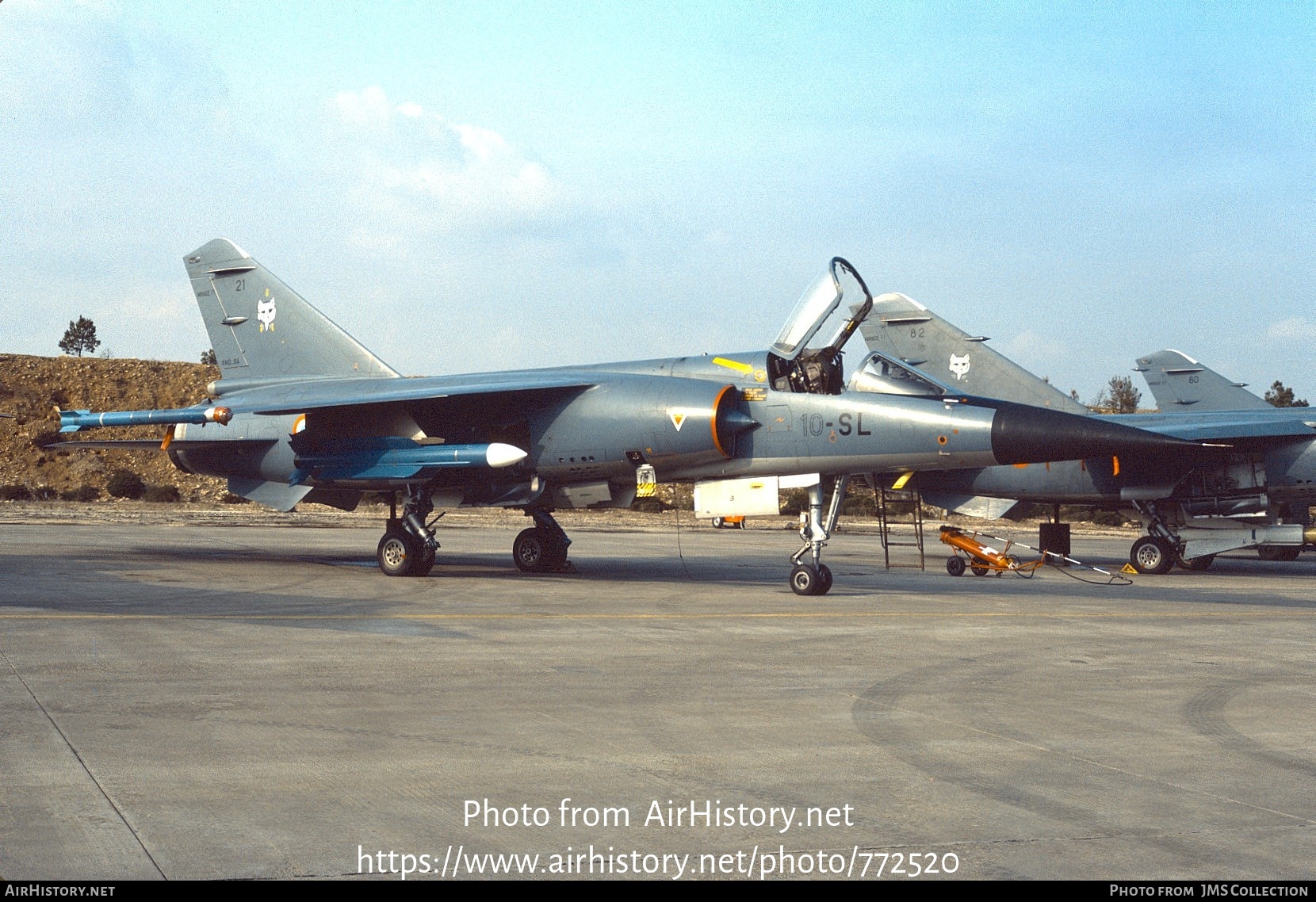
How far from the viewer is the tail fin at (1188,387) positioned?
28.0 meters

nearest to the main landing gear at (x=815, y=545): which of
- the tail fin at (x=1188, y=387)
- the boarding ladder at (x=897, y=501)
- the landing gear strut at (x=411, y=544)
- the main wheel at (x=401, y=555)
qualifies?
the boarding ladder at (x=897, y=501)

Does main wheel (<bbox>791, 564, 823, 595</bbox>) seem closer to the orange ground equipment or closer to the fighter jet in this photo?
the fighter jet

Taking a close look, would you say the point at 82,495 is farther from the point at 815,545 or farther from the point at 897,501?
the point at 815,545

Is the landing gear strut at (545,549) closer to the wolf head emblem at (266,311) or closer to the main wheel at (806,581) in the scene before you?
the main wheel at (806,581)

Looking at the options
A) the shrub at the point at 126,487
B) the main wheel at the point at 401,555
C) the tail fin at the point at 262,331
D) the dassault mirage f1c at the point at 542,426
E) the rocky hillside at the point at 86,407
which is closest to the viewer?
the dassault mirage f1c at the point at 542,426

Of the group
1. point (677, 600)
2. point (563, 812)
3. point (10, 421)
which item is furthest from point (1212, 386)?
point (10, 421)

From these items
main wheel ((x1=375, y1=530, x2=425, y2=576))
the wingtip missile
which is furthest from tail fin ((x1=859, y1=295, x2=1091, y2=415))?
the wingtip missile

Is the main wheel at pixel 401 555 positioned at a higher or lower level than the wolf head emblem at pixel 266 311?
lower

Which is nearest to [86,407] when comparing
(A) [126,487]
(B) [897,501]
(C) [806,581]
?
(A) [126,487]

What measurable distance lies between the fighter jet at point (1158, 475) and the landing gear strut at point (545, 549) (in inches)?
259

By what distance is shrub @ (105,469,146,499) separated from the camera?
51750 mm

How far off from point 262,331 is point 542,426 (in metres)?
6.37

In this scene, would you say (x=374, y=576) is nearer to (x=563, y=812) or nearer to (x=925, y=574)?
(x=925, y=574)

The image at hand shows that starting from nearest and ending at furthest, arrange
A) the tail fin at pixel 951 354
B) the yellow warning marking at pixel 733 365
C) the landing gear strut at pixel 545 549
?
the yellow warning marking at pixel 733 365 → the landing gear strut at pixel 545 549 → the tail fin at pixel 951 354
